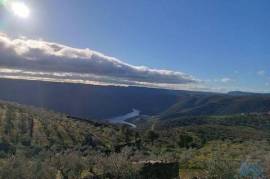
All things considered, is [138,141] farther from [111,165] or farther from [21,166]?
[21,166]

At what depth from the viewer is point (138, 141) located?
195625 mm

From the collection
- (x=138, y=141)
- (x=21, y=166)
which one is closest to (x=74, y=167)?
(x=21, y=166)

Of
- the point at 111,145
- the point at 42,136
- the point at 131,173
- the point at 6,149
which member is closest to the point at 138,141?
the point at 111,145

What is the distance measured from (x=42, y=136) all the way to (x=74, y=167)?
104 meters

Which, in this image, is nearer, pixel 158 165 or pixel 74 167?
pixel 74 167

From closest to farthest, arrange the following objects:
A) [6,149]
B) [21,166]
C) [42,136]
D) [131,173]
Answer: [21,166] → [131,173] → [6,149] → [42,136]

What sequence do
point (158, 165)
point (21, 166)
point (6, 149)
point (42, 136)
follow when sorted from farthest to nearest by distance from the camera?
point (42, 136) → point (6, 149) → point (158, 165) → point (21, 166)

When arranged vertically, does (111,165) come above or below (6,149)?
above

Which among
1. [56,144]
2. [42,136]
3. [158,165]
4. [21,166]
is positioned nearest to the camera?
[21,166]

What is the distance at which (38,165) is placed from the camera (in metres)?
64.5

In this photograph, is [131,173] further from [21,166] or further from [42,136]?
[42,136]

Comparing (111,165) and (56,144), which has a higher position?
(111,165)

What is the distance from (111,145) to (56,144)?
924 inches

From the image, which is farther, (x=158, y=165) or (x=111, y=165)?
(x=158, y=165)
